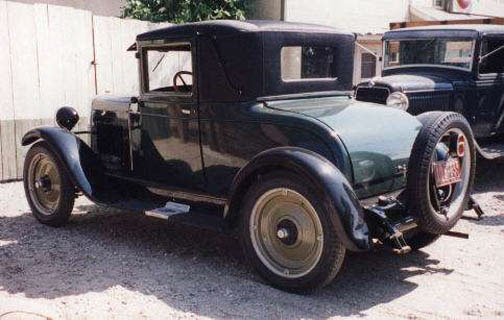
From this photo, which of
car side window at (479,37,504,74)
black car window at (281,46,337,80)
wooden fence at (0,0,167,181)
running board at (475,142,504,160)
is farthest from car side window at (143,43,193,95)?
car side window at (479,37,504,74)

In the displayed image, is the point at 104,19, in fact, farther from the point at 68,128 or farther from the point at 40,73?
the point at 68,128

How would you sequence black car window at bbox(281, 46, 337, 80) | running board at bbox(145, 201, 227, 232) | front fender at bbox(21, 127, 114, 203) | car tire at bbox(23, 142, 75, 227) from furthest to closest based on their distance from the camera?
1. car tire at bbox(23, 142, 75, 227)
2. front fender at bbox(21, 127, 114, 203)
3. black car window at bbox(281, 46, 337, 80)
4. running board at bbox(145, 201, 227, 232)

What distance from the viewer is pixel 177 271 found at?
4.26 metres

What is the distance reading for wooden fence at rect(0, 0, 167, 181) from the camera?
7316 mm

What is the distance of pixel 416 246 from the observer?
4.57 m

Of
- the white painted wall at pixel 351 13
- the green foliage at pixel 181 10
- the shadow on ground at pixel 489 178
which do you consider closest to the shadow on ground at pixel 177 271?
the shadow on ground at pixel 489 178

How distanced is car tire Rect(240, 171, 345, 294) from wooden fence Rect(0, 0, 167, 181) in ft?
15.2

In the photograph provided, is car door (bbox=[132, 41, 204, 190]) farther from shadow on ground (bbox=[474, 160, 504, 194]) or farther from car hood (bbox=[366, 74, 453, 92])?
shadow on ground (bbox=[474, 160, 504, 194])

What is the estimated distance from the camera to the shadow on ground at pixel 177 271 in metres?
3.68

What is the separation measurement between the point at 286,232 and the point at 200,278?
781 mm

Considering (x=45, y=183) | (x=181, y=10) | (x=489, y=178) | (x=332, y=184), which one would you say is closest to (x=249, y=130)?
(x=332, y=184)

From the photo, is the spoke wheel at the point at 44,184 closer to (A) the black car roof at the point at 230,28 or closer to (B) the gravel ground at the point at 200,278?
(B) the gravel ground at the point at 200,278

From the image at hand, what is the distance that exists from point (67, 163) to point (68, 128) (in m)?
0.69

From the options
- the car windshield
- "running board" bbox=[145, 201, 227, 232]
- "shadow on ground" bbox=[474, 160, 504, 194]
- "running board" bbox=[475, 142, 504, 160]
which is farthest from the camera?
the car windshield
